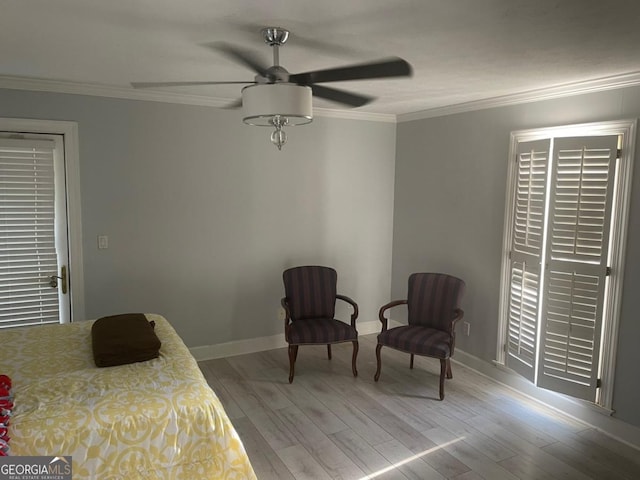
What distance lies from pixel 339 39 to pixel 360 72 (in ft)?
2.38

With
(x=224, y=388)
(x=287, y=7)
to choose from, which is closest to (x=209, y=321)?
(x=224, y=388)

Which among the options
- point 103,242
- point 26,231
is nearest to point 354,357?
point 103,242

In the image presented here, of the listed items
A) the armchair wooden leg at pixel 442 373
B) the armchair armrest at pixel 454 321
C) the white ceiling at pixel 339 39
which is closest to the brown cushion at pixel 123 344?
the white ceiling at pixel 339 39

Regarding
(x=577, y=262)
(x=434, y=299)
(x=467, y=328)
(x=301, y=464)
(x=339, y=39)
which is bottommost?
(x=301, y=464)

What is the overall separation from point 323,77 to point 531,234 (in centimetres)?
206

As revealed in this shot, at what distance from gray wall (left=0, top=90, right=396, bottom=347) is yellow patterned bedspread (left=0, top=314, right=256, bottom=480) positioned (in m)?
1.64

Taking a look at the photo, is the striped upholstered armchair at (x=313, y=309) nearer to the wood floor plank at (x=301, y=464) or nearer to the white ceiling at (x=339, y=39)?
the wood floor plank at (x=301, y=464)

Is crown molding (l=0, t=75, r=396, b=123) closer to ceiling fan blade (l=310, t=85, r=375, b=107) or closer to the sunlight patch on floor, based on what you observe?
ceiling fan blade (l=310, t=85, r=375, b=107)

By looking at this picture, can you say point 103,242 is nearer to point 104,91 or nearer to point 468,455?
point 104,91

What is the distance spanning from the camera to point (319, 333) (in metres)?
4.03

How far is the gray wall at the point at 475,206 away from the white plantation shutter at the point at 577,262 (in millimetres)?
162

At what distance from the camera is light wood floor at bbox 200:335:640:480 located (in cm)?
288

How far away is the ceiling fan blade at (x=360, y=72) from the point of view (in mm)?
2791

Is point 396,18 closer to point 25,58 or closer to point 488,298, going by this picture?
point 25,58
